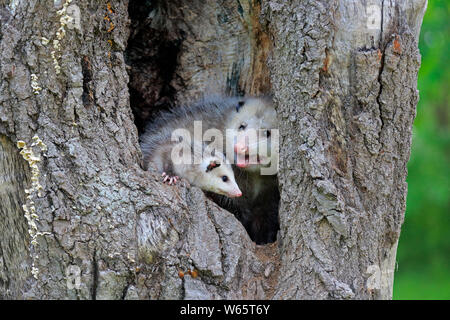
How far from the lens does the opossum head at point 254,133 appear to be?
3.78m

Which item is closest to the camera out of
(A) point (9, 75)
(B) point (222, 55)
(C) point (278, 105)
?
(A) point (9, 75)

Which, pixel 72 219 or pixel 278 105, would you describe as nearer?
pixel 72 219

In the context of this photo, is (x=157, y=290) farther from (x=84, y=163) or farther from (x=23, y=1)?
(x=23, y=1)

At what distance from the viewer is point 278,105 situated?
10.2 feet

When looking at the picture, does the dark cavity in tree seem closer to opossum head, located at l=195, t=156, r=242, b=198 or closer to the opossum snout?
opossum head, located at l=195, t=156, r=242, b=198

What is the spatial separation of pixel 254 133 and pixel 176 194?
89 cm

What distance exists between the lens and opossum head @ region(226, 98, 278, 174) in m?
3.78

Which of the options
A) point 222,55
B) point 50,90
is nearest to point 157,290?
point 50,90

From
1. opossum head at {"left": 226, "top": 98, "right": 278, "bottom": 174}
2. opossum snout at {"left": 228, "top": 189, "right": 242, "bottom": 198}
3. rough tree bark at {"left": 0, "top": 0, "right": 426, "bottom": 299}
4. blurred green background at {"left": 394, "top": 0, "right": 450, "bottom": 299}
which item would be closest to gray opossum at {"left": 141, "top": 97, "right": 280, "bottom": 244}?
opossum head at {"left": 226, "top": 98, "right": 278, "bottom": 174}

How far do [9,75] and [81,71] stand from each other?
1.12ft

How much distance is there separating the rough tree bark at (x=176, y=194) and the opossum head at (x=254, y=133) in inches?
27.2

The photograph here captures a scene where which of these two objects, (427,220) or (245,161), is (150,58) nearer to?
(245,161)

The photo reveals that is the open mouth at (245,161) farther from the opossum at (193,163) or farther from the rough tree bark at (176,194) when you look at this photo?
the rough tree bark at (176,194)

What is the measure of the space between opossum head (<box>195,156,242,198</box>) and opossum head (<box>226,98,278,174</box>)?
4.9 inches
